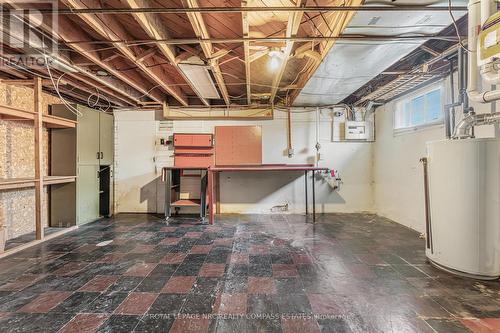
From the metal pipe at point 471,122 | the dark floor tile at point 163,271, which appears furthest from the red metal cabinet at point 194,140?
the metal pipe at point 471,122

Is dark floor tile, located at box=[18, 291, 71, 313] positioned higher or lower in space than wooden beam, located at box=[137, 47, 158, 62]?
lower

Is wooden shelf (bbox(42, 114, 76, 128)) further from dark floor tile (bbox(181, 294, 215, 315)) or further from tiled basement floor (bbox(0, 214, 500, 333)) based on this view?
dark floor tile (bbox(181, 294, 215, 315))

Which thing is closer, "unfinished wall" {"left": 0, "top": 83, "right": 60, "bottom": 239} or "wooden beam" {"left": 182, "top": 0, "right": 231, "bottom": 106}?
"wooden beam" {"left": 182, "top": 0, "right": 231, "bottom": 106}

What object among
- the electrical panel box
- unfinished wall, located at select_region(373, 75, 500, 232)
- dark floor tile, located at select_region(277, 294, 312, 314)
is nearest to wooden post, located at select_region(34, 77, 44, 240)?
dark floor tile, located at select_region(277, 294, 312, 314)

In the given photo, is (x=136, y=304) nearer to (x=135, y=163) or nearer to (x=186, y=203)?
(x=186, y=203)

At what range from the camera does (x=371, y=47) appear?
2.38 metres

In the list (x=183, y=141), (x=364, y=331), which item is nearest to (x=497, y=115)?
(x=364, y=331)

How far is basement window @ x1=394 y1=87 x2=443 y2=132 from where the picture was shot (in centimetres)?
342

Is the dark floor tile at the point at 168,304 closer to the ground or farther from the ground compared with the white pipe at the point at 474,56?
closer to the ground

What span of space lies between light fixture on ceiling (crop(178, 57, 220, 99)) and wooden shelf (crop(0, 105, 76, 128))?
2106mm

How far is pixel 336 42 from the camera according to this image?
7.49 feet

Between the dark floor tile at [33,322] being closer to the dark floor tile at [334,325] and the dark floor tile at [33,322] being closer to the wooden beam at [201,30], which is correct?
the dark floor tile at [334,325]

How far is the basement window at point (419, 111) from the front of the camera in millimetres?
3416

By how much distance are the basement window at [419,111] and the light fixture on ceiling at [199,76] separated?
3.41 metres
